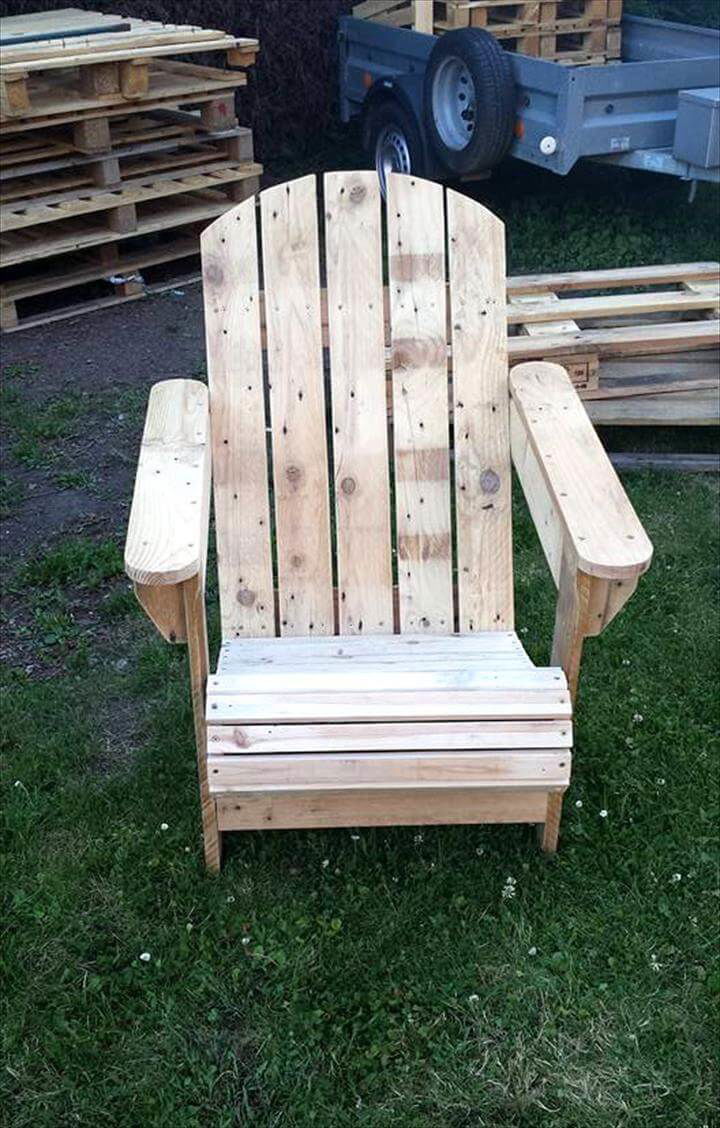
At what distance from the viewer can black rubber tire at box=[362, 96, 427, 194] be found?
6.73 metres

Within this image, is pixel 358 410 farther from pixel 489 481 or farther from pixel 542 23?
pixel 542 23

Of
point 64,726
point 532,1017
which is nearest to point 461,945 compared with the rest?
point 532,1017

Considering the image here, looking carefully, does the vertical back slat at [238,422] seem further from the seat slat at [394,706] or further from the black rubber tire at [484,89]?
the black rubber tire at [484,89]

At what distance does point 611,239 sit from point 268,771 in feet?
16.2

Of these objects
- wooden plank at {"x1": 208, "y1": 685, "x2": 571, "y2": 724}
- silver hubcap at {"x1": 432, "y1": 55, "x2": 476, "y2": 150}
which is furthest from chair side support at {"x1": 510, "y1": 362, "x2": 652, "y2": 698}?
silver hubcap at {"x1": 432, "y1": 55, "x2": 476, "y2": 150}

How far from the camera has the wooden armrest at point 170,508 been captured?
212 centimetres

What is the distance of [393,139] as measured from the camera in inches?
279

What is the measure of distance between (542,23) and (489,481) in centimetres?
452

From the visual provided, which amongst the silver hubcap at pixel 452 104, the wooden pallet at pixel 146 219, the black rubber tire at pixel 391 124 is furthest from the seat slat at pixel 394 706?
the black rubber tire at pixel 391 124

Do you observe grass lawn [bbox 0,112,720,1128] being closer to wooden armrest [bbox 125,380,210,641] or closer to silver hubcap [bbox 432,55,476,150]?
wooden armrest [bbox 125,380,210,641]

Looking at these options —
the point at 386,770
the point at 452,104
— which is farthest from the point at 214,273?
the point at 452,104

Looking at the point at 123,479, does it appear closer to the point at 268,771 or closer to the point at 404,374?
the point at 404,374

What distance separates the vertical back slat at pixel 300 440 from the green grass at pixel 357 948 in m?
0.53

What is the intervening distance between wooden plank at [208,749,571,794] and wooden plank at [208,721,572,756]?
15 mm
